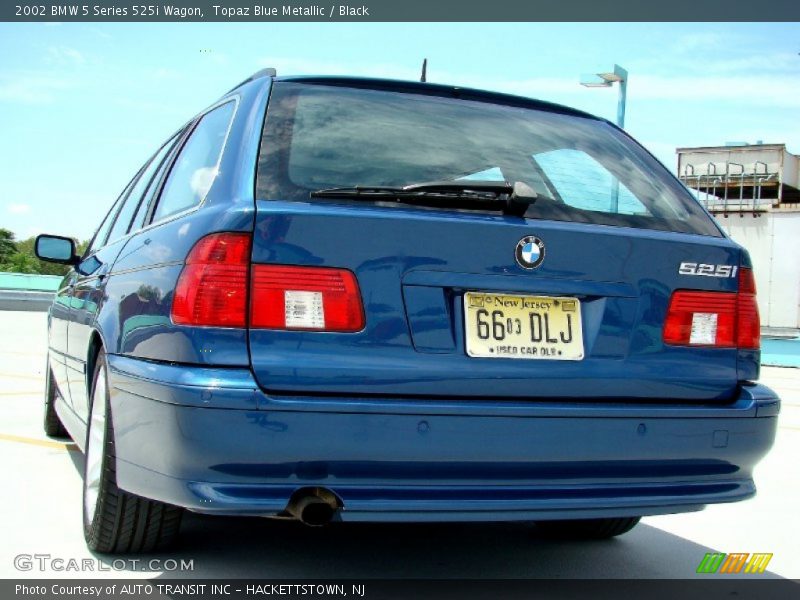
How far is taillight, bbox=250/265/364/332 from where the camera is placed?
2625mm

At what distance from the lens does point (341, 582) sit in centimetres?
322

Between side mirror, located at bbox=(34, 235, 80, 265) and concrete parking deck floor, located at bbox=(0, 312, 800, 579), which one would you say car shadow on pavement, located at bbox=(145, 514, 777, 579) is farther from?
side mirror, located at bbox=(34, 235, 80, 265)

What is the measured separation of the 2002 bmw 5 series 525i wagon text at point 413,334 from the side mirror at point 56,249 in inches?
76.7

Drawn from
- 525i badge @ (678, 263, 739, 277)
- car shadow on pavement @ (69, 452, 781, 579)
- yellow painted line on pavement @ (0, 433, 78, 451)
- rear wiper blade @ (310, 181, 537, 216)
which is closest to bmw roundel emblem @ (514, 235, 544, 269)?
rear wiper blade @ (310, 181, 537, 216)

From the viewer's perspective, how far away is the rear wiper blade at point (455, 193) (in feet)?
9.16

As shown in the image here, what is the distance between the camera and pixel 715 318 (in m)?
3.15

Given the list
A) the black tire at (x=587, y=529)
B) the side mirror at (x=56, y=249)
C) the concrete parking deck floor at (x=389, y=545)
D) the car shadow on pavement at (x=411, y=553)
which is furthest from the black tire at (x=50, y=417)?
the black tire at (x=587, y=529)

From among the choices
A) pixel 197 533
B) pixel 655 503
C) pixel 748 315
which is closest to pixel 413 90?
pixel 748 315

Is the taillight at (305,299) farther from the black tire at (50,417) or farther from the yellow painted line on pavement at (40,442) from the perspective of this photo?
the black tire at (50,417)

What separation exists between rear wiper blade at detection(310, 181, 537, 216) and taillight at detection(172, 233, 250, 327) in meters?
0.28

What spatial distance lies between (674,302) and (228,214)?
1.43 meters

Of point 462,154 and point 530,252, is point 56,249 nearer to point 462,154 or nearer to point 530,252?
point 462,154

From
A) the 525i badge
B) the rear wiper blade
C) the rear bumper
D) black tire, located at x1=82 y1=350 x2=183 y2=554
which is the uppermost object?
the rear wiper blade

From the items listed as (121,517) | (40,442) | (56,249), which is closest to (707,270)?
(121,517)
